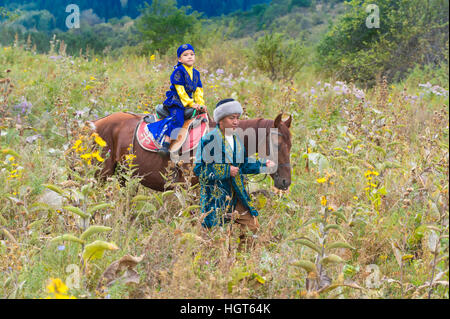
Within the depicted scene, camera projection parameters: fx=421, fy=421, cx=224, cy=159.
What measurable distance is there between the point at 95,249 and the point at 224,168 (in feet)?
4.03

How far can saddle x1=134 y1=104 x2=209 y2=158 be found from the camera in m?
4.24

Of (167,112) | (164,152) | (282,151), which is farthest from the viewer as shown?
(167,112)

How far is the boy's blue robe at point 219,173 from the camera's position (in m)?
3.46

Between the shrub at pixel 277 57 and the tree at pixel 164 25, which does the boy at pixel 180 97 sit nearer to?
the shrub at pixel 277 57

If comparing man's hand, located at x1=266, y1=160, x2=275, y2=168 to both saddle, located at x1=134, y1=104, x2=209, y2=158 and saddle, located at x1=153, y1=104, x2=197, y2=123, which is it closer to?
saddle, located at x1=134, y1=104, x2=209, y2=158

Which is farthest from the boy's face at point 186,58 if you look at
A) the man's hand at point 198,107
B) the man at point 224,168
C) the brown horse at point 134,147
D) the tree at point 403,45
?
the tree at point 403,45

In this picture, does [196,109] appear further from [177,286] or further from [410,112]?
[410,112]

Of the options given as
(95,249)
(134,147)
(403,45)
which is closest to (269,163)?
(95,249)

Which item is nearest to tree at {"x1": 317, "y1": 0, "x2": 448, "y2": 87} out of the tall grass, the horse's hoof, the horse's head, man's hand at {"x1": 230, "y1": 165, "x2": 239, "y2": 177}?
the tall grass

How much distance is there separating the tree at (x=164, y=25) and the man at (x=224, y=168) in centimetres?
1204

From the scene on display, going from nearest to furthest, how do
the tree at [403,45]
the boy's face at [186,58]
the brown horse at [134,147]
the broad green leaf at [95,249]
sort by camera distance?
the broad green leaf at [95,249]
the boy's face at [186,58]
the brown horse at [134,147]
the tree at [403,45]

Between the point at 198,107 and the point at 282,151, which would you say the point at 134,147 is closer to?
the point at 198,107

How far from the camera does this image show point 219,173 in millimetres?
3439

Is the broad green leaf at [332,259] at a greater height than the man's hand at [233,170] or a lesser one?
lesser
